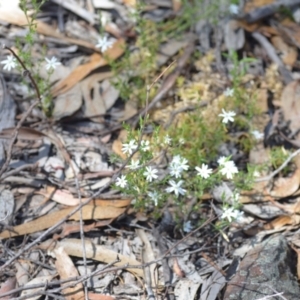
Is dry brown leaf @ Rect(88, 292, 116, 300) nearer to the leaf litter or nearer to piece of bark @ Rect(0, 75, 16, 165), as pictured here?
the leaf litter

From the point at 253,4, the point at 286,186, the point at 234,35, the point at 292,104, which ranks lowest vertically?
the point at 286,186

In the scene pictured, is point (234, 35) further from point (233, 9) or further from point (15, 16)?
point (15, 16)

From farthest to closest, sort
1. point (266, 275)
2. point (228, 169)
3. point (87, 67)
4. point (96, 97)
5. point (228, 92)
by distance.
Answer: point (87, 67), point (96, 97), point (228, 92), point (228, 169), point (266, 275)

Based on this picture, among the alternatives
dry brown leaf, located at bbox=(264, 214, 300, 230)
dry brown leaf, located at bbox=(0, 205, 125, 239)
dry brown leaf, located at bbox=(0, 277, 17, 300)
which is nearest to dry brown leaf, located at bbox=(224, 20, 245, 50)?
dry brown leaf, located at bbox=(264, 214, 300, 230)

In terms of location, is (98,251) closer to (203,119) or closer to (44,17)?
(203,119)

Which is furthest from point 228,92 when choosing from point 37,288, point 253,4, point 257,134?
point 37,288

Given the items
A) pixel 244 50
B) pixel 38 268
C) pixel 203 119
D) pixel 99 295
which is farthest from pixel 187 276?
pixel 244 50
